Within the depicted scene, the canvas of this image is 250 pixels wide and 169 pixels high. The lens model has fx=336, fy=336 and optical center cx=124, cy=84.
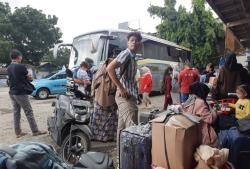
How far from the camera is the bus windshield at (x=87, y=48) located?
1327cm

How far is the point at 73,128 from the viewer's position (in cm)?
508

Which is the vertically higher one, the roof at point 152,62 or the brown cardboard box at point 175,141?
the roof at point 152,62

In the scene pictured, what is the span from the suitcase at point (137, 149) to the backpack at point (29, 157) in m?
1.13

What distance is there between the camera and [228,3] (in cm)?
696

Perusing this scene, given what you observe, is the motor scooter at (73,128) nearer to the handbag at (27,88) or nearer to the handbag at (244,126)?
the handbag at (27,88)

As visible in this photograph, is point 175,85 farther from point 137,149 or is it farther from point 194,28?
point 194,28

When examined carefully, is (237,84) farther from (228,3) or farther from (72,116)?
(72,116)

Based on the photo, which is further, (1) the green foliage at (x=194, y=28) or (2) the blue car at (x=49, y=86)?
(1) the green foliage at (x=194, y=28)

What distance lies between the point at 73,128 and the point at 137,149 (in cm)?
181

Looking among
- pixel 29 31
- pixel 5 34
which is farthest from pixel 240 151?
pixel 29 31

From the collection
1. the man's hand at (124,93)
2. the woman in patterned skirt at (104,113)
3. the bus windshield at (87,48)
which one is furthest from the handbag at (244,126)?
the bus windshield at (87,48)

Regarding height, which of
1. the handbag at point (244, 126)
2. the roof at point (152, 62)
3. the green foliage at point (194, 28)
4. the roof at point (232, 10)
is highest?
the green foliage at point (194, 28)

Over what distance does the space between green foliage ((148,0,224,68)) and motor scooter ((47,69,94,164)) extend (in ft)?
65.1

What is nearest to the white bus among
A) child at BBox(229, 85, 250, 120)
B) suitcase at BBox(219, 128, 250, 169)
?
child at BBox(229, 85, 250, 120)
